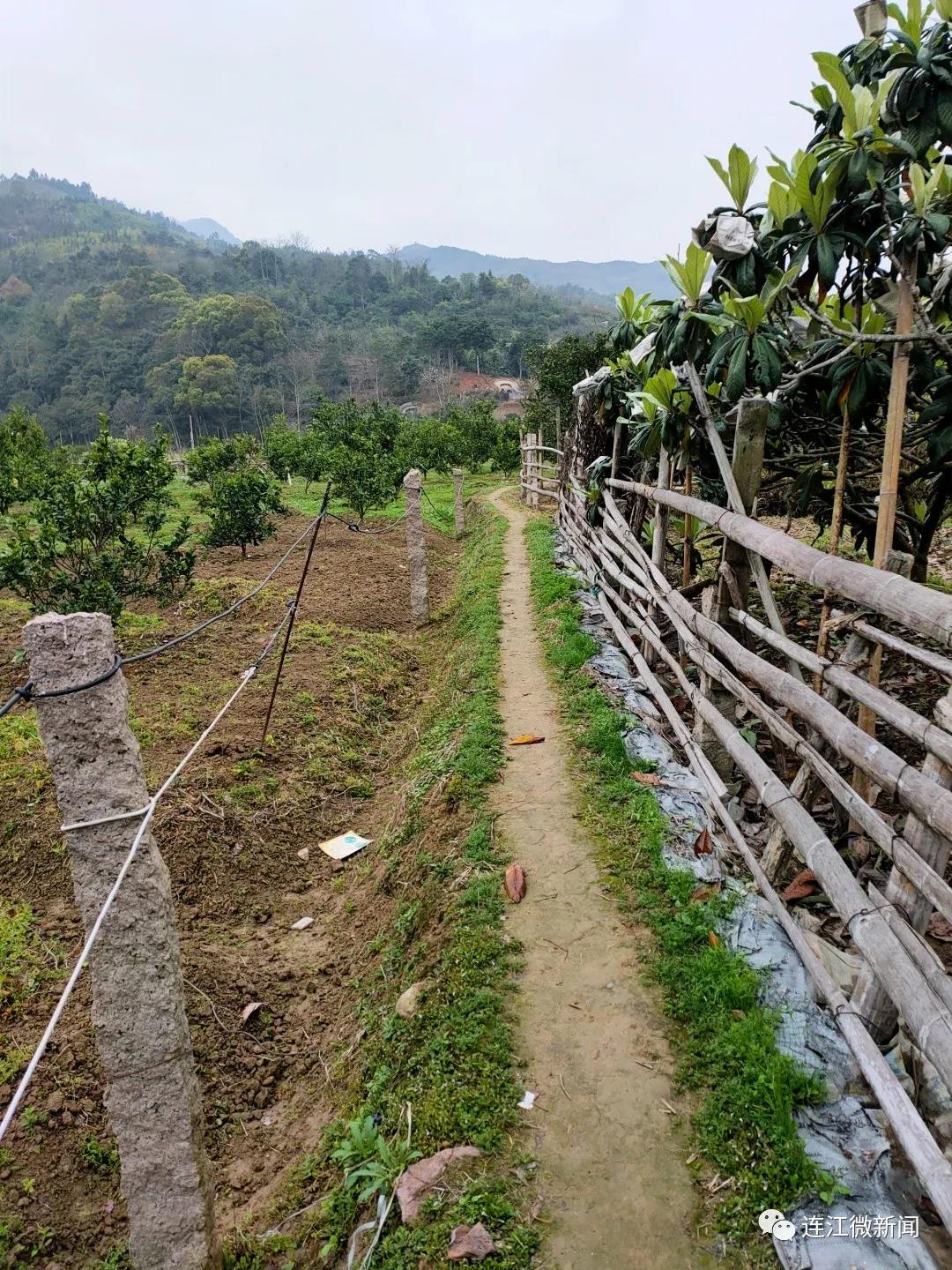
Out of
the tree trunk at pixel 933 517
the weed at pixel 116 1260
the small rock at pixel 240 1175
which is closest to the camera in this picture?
the weed at pixel 116 1260

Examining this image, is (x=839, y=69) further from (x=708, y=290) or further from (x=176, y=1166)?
(x=176, y=1166)

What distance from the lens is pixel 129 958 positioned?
6.93ft

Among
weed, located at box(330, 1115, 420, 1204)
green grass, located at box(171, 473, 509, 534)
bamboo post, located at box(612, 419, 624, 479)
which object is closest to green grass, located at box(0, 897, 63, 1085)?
weed, located at box(330, 1115, 420, 1204)

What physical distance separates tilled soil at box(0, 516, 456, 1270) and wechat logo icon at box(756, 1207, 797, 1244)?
1.77 m

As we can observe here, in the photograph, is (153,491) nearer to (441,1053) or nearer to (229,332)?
(441,1053)

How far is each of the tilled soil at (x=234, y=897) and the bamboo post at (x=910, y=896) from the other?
2141 millimetres

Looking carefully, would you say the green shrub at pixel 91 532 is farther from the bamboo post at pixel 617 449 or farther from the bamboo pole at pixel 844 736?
the bamboo pole at pixel 844 736

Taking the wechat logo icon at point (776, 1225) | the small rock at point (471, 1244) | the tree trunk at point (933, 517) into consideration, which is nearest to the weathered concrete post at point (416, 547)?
the tree trunk at point (933, 517)

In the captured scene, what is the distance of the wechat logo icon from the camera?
75.2 inches

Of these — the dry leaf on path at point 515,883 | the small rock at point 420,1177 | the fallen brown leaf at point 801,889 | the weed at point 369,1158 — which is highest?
the fallen brown leaf at point 801,889

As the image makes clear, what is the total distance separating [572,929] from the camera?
10.7ft

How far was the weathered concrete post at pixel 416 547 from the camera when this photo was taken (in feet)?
29.1

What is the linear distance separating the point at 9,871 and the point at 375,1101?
3050 millimetres

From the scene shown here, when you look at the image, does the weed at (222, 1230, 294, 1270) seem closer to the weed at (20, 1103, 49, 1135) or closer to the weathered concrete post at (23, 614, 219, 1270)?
the weathered concrete post at (23, 614, 219, 1270)
